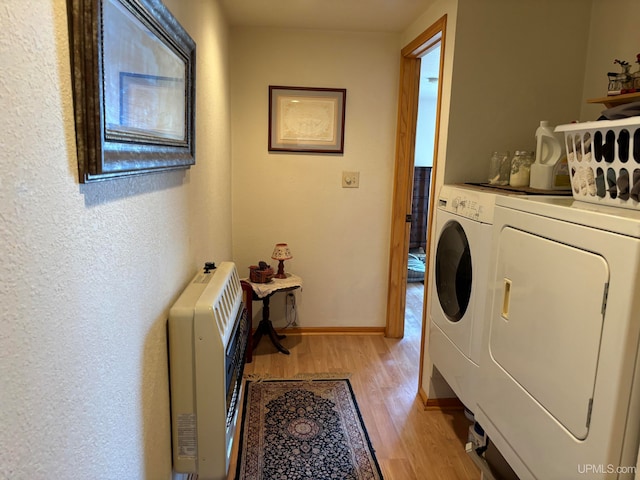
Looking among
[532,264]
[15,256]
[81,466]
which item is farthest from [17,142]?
[532,264]

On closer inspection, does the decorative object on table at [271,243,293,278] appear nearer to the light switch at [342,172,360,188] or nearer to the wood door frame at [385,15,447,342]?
the light switch at [342,172,360,188]

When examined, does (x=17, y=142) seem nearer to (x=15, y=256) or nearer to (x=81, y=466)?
(x=15, y=256)

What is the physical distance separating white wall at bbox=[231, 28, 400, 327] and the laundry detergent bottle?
4.68 ft

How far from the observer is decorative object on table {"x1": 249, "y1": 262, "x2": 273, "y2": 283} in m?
3.03

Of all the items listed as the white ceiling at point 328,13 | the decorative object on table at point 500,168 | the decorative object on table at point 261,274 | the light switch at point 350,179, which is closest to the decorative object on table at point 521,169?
the decorative object on table at point 500,168

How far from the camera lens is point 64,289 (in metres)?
0.74

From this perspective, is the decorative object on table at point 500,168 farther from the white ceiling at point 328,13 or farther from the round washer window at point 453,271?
the white ceiling at point 328,13

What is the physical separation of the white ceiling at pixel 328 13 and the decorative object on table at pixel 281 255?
4.83 ft

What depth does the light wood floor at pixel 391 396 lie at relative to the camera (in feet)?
6.73

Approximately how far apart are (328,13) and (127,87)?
6.77ft

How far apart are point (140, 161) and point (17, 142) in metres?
0.45

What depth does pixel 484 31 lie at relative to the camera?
2.17m

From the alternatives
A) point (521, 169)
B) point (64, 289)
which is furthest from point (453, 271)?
point (64, 289)

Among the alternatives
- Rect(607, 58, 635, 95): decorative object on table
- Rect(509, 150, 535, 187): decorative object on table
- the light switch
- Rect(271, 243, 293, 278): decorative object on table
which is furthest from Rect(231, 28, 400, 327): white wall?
Rect(607, 58, 635, 95): decorative object on table
